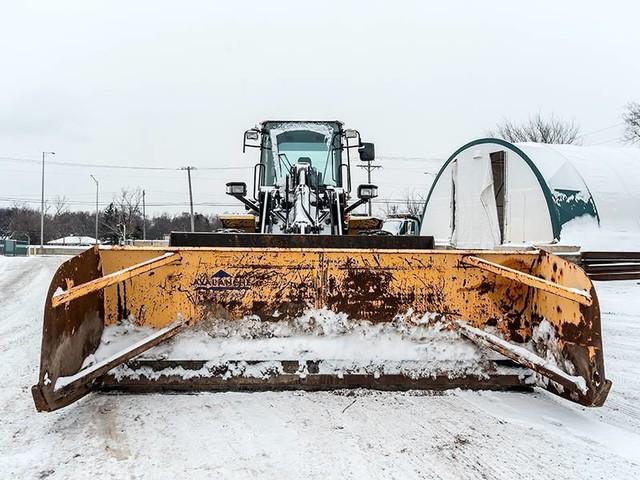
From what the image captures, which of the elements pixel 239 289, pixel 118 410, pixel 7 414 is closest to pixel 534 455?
pixel 239 289

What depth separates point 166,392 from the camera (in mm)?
3738

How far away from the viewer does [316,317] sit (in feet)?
13.1

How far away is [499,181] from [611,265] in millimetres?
3728

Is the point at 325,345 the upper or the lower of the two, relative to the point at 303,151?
lower

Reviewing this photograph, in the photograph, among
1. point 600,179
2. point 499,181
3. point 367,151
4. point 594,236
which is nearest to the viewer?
point 367,151

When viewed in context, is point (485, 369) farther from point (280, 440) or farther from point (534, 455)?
point (280, 440)

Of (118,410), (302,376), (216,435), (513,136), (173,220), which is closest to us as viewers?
(216,435)

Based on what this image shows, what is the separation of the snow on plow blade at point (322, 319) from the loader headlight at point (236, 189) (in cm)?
281

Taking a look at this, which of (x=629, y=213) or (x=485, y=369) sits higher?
(x=629, y=213)

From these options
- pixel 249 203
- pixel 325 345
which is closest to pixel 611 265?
pixel 249 203

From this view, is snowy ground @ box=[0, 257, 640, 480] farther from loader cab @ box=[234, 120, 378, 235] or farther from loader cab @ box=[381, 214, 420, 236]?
loader cab @ box=[381, 214, 420, 236]

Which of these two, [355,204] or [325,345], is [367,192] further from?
[325,345]

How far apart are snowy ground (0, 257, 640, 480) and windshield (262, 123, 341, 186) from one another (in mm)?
3977

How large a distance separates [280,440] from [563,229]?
35.3ft
